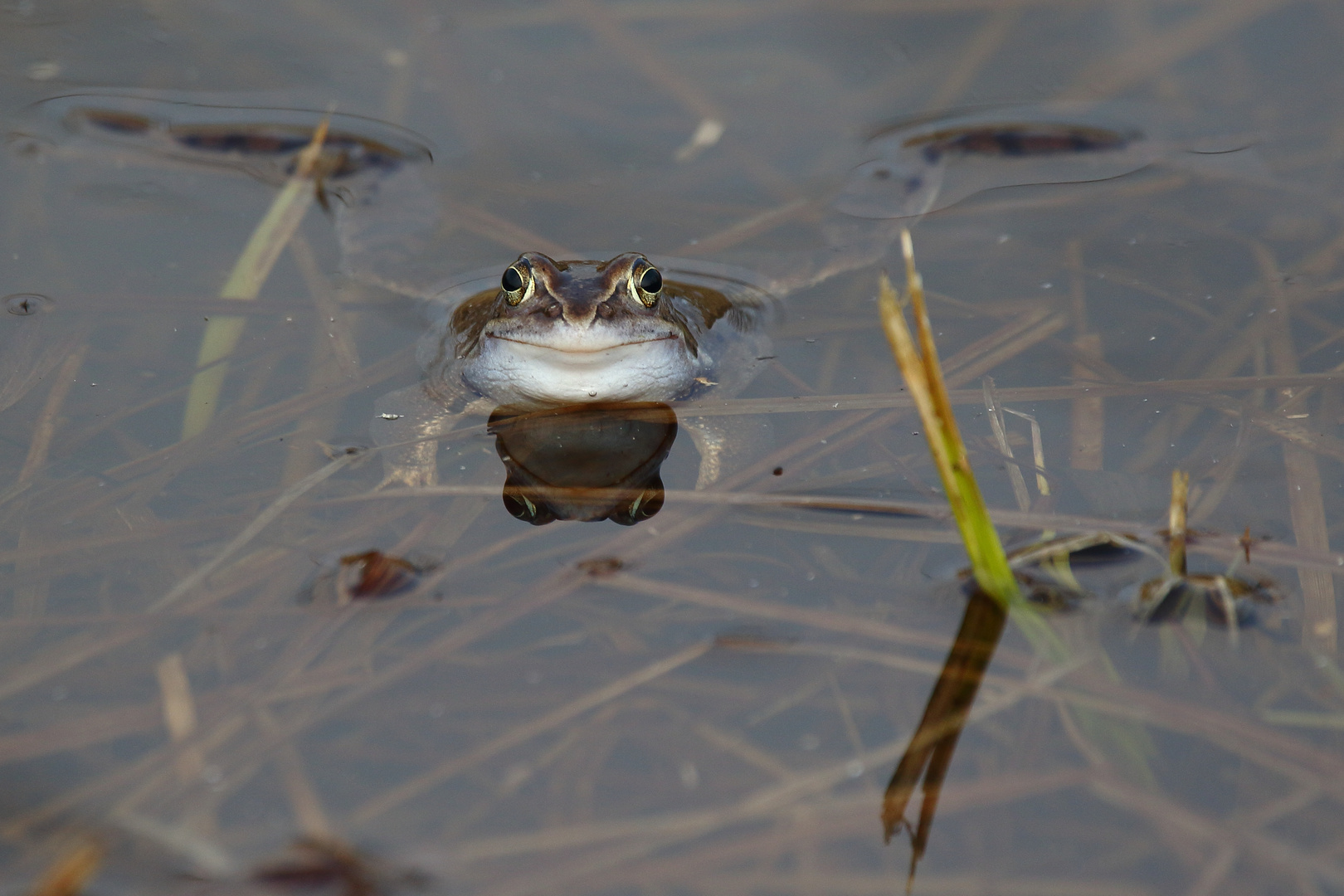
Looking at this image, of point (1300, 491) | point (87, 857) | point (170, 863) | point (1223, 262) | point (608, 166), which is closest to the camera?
point (87, 857)

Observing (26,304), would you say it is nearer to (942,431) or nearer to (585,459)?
(585,459)

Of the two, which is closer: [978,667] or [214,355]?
[978,667]

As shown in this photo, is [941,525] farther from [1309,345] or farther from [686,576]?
[1309,345]

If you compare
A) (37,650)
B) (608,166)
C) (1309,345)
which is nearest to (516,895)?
(37,650)

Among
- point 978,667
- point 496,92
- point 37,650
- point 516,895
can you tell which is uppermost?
point 496,92

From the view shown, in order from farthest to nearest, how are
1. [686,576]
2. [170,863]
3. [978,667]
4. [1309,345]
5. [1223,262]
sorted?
[1223,262] → [1309,345] → [686,576] → [978,667] → [170,863]
